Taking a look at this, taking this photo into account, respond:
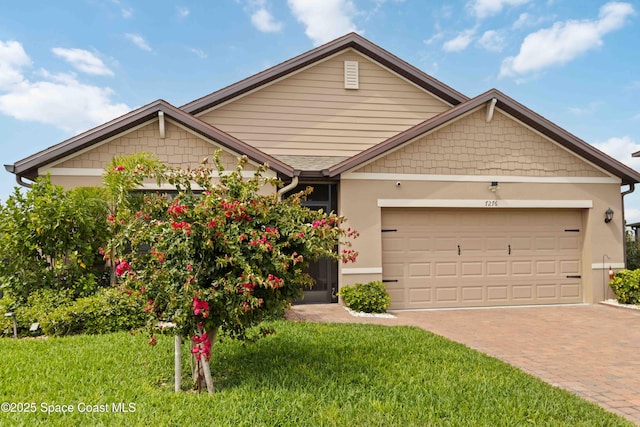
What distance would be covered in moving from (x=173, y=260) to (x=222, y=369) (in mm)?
1716

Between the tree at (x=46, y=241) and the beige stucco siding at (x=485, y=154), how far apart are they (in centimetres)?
646

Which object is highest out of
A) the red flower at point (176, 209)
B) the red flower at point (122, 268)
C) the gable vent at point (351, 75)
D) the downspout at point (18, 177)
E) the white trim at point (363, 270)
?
the gable vent at point (351, 75)

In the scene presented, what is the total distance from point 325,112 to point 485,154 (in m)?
4.47

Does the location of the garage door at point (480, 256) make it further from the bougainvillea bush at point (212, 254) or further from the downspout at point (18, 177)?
the downspout at point (18, 177)

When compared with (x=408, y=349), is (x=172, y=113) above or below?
above

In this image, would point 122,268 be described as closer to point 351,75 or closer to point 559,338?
point 559,338

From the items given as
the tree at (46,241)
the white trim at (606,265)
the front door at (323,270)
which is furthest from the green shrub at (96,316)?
the white trim at (606,265)

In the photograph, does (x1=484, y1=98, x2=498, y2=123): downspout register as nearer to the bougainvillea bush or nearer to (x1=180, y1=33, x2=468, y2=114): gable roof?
(x1=180, y1=33, x2=468, y2=114): gable roof

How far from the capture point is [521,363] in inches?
231

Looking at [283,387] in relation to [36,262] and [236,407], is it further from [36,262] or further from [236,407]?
[36,262]

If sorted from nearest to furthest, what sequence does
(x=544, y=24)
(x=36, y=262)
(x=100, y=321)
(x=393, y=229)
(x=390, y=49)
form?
(x=100, y=321) → (x=36, y=262) → (x=393, y=229) → (x=544, y=24) → (x=390, y=49)

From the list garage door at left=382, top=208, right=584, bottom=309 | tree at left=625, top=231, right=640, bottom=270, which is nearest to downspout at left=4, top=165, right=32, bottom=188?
garage door at left=382, top=208, right=584, bottom=309

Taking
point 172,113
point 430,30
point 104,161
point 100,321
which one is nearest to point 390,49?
point 430,30

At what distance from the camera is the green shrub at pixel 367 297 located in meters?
9.40
